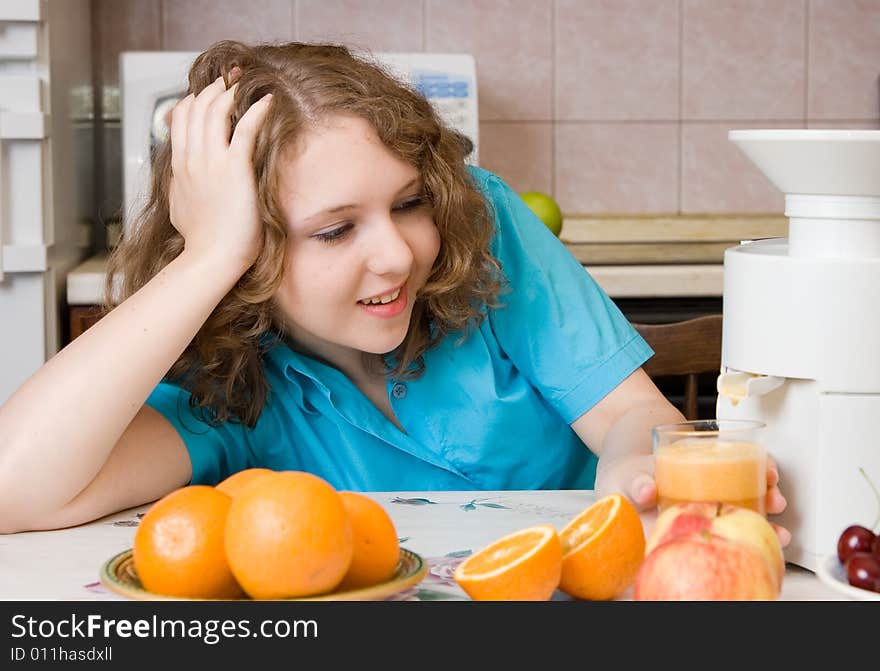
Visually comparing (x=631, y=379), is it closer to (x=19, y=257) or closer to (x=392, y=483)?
(x=392, y=483)

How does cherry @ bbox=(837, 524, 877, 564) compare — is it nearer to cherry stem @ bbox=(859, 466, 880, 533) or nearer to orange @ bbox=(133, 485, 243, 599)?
cherry stem @ bbox=(859, 466, 880, 533)

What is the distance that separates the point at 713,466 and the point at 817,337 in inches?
4.6

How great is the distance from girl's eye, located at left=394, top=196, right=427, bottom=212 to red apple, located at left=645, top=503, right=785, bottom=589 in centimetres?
48

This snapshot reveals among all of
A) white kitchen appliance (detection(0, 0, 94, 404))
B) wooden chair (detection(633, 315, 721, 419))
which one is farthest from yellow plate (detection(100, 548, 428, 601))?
white kitchen appliance (detection(0, 0, 94, 404))

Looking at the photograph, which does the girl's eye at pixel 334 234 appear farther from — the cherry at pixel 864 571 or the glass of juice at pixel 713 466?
the cherry at pixel 864 571

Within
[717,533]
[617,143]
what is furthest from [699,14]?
[717,533]

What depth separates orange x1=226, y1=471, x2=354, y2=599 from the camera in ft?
2.15

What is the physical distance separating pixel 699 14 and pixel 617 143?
0.33 metres

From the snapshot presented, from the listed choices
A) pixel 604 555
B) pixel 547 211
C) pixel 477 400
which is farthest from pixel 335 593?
→ pixel 547 211

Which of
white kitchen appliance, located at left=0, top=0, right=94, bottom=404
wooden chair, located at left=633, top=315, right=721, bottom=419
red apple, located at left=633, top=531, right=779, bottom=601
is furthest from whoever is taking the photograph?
white kitchen appliance, located at left=0, top=0, right=94, bottom=404

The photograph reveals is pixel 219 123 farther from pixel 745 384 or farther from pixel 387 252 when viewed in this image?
pixel 745 384

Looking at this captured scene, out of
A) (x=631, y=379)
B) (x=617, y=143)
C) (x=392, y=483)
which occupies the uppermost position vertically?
(x=617, y=143)

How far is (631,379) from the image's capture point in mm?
1233

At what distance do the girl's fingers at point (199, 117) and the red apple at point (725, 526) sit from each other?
0.60 meters
